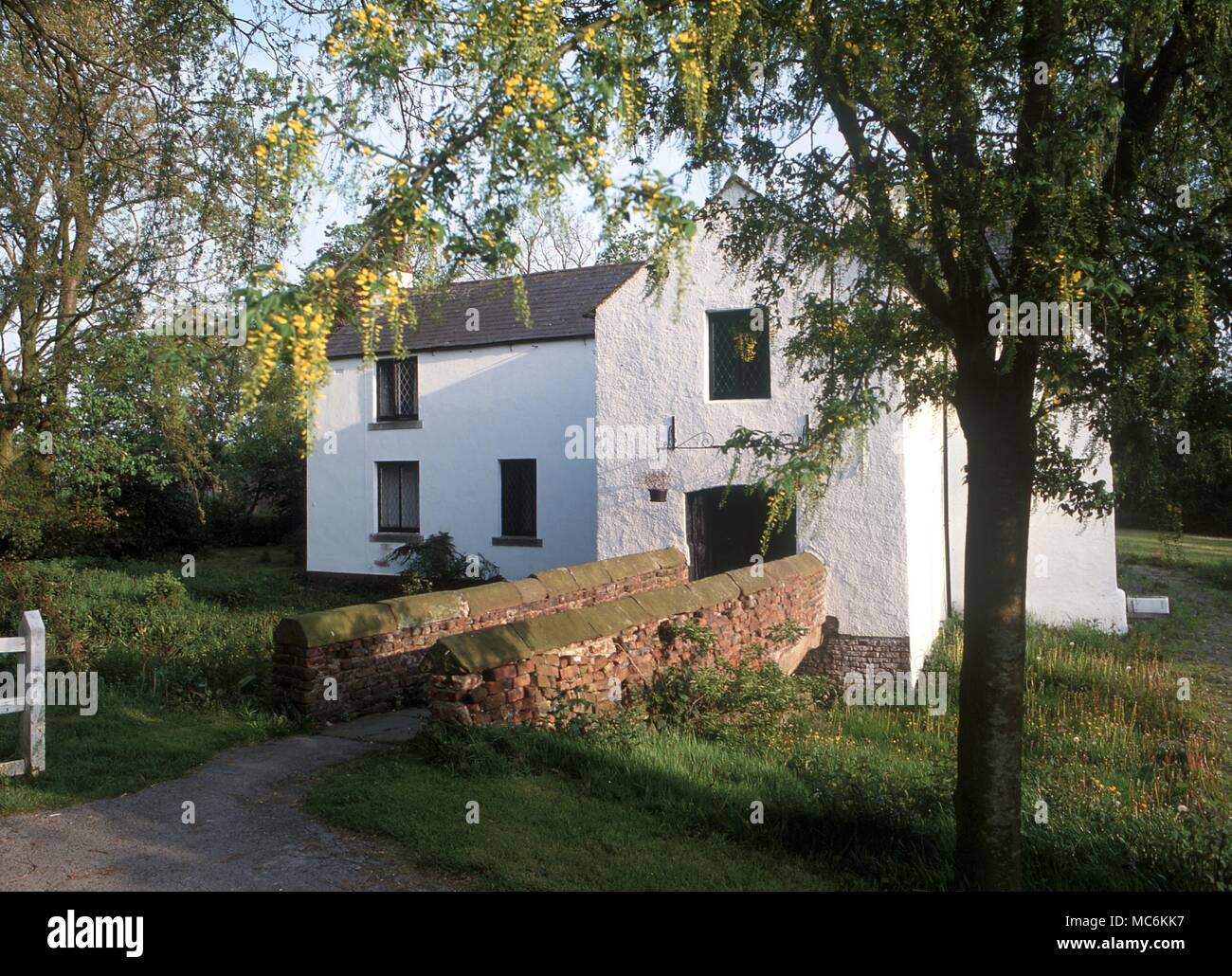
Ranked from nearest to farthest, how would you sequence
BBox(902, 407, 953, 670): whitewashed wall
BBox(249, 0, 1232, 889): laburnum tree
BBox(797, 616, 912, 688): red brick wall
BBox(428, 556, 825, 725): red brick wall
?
1. BBox(249, 0, 1232, 889): laburnum tree
2. BBox(428, 556, 825, 725): red brick wall
3. BBox(797, 616, 912, 688): red brick wall
4. BBox(902, 407, 953, 670): whitewashed wall

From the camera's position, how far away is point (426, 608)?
10.1 m

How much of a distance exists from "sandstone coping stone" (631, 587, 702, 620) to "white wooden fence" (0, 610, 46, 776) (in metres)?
5.04

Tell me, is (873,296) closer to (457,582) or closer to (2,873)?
(2,873)

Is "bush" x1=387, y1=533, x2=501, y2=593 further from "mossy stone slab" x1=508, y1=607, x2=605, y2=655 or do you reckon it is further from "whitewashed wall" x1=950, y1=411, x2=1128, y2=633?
"mossy stone slab" x1=508, y1=607, x2=605, y2=655

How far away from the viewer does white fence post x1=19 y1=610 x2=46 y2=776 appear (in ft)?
23.1

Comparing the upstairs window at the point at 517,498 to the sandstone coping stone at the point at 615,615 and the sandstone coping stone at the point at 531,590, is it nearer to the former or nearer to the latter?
the sandstone coping stone at the point at 531,590

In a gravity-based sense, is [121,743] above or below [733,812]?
above

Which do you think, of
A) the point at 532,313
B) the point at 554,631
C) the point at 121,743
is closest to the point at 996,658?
the point at 554,631

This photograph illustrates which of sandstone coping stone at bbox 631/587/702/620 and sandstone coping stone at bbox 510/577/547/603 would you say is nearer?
sandstone coping stone at bbox 631/587/702/620

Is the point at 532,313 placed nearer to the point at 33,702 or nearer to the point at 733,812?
the point at 33,702

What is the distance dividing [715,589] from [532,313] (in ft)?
35.9

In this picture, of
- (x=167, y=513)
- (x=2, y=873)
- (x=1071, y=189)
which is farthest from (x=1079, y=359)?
(x=167, y=513)

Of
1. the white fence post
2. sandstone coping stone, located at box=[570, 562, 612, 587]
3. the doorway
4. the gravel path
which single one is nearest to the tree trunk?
the gravel path

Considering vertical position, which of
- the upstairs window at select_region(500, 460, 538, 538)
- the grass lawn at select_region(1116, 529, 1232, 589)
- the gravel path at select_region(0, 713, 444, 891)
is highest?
the upstairs window at select_region(500, 460, 538, 538)
